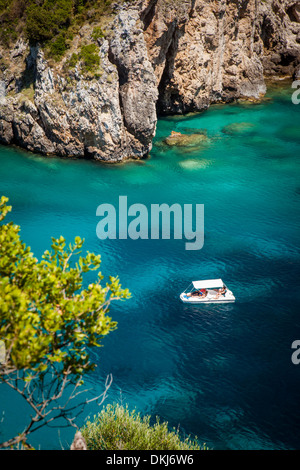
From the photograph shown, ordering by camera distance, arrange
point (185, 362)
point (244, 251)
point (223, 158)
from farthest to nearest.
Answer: point (223, 158), point (244, 251), point (185, 362)

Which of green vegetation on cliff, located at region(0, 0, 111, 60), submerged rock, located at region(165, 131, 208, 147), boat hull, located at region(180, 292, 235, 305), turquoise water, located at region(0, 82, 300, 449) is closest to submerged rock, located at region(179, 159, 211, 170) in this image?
turquoise water, located at region(0, 82, 300, 449)

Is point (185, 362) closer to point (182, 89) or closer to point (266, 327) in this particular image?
point (266, 327)

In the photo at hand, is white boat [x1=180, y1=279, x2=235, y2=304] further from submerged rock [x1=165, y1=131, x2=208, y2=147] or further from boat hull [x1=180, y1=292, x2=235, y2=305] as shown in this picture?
submerged rock [x1=165, y1=131, x2=208, y2=147]

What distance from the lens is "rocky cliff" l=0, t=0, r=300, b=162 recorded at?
59938mm

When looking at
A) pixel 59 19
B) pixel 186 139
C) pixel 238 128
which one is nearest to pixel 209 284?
pixel 186 139

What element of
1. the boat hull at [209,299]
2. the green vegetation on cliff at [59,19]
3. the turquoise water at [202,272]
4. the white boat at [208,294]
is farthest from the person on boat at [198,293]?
the green vegetation on cliff at [59,19]

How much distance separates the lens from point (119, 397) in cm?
3216

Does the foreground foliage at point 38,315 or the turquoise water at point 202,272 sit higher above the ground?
the foreground foliage at point 38,315

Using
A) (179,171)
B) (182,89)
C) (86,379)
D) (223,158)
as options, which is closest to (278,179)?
(223,158)

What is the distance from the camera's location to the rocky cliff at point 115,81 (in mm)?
59938

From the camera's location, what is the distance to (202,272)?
44594 millimetres

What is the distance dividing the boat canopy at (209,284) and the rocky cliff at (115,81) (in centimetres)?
2837

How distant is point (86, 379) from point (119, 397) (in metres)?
3.17

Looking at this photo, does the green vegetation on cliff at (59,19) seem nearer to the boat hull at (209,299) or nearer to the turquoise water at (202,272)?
the turquoise water at (202,272)
